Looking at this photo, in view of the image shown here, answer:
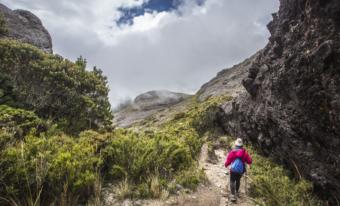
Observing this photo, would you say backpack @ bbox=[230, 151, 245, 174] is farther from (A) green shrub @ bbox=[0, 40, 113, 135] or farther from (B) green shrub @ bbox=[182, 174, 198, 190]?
(A) green shrub @ bbox=[0, 40, 113, 135]

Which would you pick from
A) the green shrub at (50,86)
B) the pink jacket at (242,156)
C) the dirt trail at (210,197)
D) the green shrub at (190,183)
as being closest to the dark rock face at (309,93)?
the pink jacket at (242,156)

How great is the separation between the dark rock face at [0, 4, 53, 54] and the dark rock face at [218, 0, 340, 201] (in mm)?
25934

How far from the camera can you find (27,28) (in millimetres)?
19297

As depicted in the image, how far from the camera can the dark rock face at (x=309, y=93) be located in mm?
2857

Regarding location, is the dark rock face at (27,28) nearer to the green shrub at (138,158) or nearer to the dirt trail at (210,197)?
the green shrub at (138,158)

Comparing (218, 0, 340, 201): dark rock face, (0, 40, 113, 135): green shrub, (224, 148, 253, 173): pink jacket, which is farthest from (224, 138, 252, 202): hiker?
(0, 40, 113, 135): green shrub

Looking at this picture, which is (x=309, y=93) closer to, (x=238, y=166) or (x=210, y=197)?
(x=238, y=166)

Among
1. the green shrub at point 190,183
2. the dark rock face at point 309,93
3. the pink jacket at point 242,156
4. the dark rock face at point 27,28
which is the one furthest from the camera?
the dark rock face at point 27,28

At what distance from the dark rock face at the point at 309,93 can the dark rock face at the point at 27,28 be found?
1021 inches

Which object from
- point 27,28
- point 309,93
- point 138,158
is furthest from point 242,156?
point 27,28

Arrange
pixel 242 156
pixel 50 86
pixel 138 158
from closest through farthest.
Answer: pixel 138 158, pixel 242 156, pixel 50 86

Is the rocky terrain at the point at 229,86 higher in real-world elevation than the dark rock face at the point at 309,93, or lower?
higher

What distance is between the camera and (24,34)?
1812cm

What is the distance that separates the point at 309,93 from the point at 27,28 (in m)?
30.7
